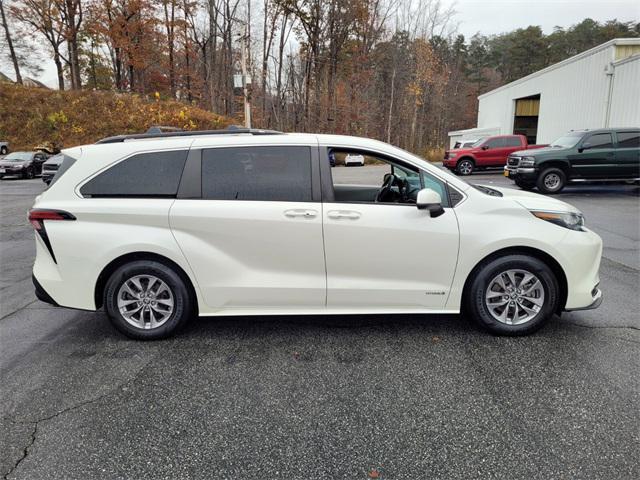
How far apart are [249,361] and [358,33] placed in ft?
136

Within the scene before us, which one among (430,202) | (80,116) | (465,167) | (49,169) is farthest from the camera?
(80,116)

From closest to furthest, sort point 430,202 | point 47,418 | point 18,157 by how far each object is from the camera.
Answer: point 47,418, point 430,202, point 18,157

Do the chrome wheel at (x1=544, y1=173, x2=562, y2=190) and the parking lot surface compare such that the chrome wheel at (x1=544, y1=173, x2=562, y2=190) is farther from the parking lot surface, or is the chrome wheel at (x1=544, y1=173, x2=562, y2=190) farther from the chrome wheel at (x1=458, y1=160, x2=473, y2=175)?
the parking lot surface

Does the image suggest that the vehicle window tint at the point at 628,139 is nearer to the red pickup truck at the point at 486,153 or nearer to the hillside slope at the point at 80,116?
the red pickup truck at the point at 486,153

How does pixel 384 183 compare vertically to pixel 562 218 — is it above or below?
above

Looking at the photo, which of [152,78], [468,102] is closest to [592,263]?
[152,78]

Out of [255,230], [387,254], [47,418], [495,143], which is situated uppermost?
[495,143]

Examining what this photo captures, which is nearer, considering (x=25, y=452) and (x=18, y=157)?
(x=25, y=452)

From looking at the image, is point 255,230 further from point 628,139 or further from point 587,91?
point 587,91

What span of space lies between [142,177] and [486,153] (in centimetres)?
2048

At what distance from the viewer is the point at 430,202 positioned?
3582mm

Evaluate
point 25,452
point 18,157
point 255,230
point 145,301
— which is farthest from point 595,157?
point 18,157

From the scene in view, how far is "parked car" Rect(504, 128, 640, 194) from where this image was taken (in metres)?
13.4

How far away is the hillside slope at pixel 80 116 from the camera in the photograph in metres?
29.1
